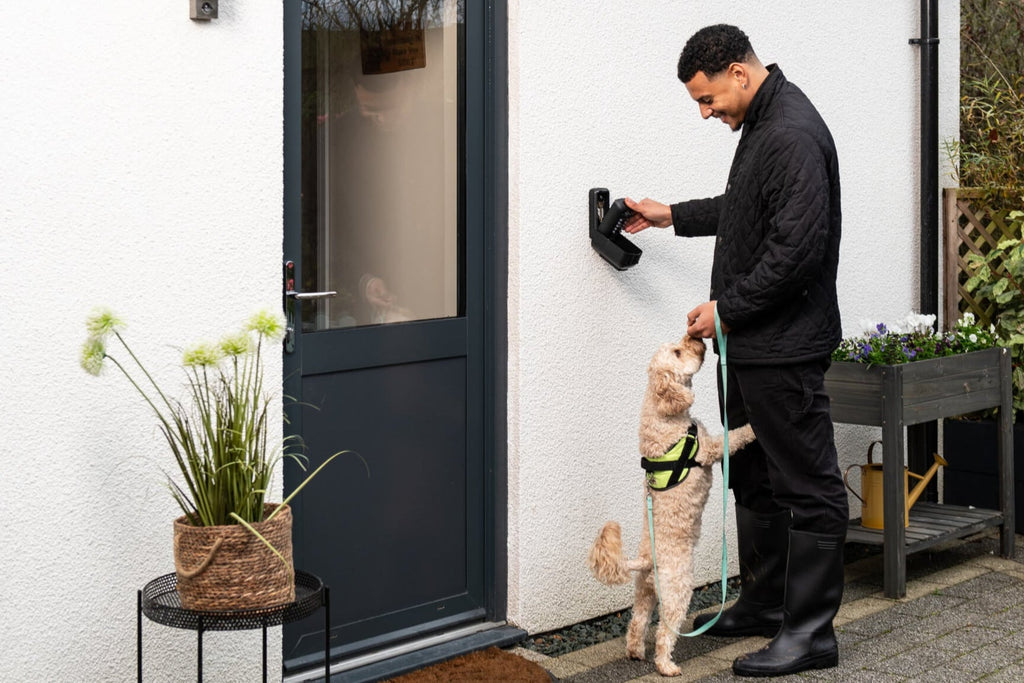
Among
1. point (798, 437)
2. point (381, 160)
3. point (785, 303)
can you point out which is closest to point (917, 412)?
point (798, 437)

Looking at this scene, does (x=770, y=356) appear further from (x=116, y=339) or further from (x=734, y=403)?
(x=116, y=339)

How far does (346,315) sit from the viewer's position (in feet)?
13.4

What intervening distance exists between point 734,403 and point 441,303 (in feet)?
3.54

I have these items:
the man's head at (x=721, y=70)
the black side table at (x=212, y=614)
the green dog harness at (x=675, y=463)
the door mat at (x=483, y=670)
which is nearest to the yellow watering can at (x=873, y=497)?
the green dog harness at (x=675, y=463)

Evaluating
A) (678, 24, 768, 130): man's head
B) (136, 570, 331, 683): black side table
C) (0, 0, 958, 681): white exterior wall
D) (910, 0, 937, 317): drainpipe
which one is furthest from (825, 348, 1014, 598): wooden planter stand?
(136, 570, 331, 683): black side table

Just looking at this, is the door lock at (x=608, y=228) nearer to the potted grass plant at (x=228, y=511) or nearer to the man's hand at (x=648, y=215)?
the man's hand at (x=648, y=215)

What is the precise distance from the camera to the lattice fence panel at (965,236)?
20.9ft

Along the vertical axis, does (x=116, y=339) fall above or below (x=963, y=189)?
below

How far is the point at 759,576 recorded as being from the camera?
14.7ft

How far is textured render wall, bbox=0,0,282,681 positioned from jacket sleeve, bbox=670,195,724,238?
156 centimetres

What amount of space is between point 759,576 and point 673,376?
39.4 inches

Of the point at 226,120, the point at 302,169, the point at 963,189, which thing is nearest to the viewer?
the point at 226,120

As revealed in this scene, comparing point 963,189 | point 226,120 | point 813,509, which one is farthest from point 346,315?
point 963,189

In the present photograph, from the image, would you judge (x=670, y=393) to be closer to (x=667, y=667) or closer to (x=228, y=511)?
(x=667, y=667)
